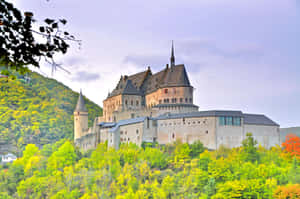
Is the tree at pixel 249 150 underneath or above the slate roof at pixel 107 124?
underneath

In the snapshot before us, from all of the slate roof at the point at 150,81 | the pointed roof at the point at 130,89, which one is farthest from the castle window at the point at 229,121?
the pointed roof at the point at 130,89

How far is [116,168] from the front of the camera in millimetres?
54500

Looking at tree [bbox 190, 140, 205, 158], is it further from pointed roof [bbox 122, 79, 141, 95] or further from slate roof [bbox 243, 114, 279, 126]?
pointed roof [bbox 122, 79, 141, 95]

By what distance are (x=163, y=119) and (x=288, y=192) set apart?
16.1 meters

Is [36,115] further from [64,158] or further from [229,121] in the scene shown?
[229,121]

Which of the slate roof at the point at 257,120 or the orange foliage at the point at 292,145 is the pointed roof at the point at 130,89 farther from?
the orange foliage at the point at 292,145

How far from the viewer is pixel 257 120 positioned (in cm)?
5303

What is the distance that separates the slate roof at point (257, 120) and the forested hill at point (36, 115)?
44.1 meters

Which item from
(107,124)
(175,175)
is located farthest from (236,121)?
(107,124)

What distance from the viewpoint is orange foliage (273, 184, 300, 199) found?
43159 millimetres

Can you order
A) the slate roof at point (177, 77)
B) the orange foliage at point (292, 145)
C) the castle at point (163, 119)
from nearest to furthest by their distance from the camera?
the castle at point (163, 119) < the orange foliage at point (292, 145) < the slate roof at point (177, 77)

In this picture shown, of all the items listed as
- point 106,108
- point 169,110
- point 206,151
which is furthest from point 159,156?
point 106,108

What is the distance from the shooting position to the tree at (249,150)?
49.2m

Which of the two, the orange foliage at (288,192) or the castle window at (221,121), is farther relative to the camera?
the castle window at (221,121)
